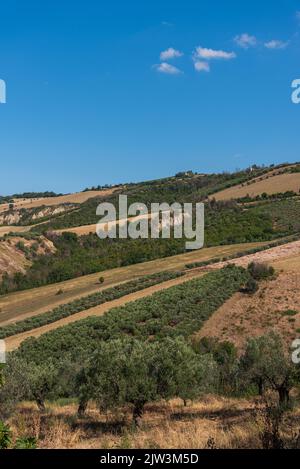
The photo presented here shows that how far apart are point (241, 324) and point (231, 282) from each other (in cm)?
972

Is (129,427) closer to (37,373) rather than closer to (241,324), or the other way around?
Result: (37,373)

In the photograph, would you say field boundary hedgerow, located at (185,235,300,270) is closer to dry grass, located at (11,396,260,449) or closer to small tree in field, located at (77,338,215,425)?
dry grass, located at (11,396,260,449)

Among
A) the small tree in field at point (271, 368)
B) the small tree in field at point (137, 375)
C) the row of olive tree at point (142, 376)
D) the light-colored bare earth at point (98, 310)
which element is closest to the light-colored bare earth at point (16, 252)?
the light-colored bare earth at point (98, 310)

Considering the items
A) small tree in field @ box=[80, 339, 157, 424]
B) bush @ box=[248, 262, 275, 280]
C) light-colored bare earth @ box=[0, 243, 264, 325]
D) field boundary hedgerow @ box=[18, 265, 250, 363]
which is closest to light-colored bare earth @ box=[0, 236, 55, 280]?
light-colored bare earth @ box=[0, 243, 264, 325]

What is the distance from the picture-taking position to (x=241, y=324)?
38562 mm

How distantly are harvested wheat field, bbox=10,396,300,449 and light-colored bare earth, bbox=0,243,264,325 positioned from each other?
39.5 meters

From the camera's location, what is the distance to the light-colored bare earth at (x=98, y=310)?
146 ft

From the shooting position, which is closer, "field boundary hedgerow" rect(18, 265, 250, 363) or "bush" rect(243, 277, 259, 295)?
"field boundary hedgerow" rect(18, 265, 250, 363)

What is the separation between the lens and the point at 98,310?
5009 centimetres

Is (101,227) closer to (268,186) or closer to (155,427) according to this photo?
(268,186)

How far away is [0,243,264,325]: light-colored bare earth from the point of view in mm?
59625

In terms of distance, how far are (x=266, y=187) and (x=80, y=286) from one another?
72400 mm

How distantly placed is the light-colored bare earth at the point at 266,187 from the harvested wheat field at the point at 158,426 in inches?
4027
